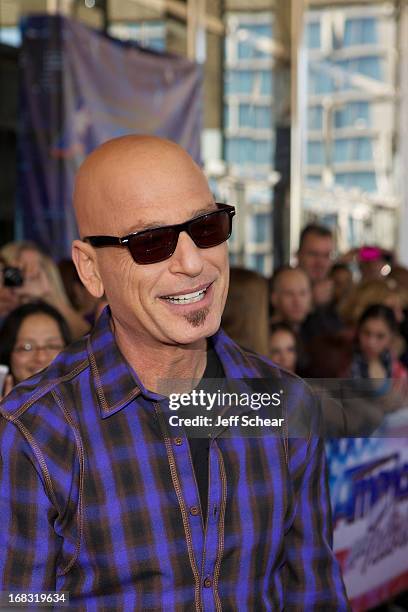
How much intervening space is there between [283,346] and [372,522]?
4.20 feet

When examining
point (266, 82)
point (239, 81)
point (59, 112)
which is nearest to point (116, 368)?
point (59, 112)

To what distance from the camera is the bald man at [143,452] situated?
1353 mm

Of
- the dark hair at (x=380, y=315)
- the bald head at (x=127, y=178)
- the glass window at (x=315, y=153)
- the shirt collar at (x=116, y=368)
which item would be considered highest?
the bald head at (x=127, y=178)

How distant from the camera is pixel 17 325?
11.3 ft

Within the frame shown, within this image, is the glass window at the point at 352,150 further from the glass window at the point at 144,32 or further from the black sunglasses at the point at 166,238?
the black sunglasses at the point at 166,238

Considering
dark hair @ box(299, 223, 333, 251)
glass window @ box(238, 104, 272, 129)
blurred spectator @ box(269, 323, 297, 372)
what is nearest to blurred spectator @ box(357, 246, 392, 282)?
dark hair @ box(299, 223, 333, 251)

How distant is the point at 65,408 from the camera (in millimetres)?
1391

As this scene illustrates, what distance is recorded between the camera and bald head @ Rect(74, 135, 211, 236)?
1.38 m

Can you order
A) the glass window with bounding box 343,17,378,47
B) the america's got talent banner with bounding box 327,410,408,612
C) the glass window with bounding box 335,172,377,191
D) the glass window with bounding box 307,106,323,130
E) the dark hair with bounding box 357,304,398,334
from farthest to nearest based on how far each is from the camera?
the glass window with bounding box 335,172,377,191 < the glass window with bounding box 343,17,378,47 < the glass window with bounding box 307,106,323,130 < the dark hair with bounding box 357,304,398,334 < the america's got talent banner with bounding box 327,410,408,612

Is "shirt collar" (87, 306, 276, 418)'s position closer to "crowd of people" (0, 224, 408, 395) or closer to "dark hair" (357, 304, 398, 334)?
"crowd of people" (0, 224, 408, 395)

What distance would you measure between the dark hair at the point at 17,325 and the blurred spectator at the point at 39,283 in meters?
0.64

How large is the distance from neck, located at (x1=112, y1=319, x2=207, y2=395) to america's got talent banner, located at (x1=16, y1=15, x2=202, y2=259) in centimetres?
482

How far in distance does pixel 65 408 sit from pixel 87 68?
540cm

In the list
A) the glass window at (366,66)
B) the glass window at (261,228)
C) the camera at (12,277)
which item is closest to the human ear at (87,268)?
the camera at (12,277)
